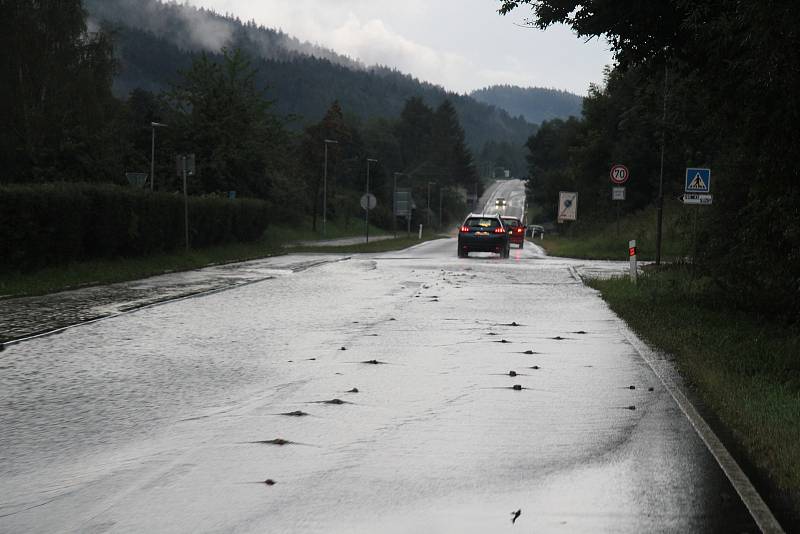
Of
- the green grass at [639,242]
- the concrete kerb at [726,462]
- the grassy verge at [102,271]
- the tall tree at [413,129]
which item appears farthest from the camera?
the tall tree at [413,129]

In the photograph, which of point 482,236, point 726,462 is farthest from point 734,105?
point 482,236

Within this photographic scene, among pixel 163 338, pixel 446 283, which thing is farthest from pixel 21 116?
pixel 163 338

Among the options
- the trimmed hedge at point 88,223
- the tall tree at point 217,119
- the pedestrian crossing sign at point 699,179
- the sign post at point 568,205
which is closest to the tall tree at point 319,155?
the tall tree at point 217,119

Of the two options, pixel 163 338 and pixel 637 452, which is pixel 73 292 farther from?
pixel 637 452

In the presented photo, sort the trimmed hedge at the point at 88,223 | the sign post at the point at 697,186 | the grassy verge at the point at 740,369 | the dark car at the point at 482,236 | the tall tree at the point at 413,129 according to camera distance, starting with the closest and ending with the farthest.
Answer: the grassy verge at the point at 740,369
the trimmed hedge at the point at 88,223
the sign post at the point at 697,186
the dark car at the point at 482,236
the tall tree at the point at 413,129

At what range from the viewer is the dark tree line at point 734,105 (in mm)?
9961

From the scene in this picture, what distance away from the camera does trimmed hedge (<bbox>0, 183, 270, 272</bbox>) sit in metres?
21.6

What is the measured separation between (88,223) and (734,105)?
1745 centimetres

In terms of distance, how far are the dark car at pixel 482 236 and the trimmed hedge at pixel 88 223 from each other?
31.2ft

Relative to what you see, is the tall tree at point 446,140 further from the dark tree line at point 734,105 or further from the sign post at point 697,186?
the dark tree line at point 734,105

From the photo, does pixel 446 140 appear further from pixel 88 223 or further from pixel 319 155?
pixel 88 223

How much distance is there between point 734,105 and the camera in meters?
12.8

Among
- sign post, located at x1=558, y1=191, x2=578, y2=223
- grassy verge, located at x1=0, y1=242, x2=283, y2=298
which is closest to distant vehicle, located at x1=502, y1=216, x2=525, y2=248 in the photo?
sign post, located at x1=558, y1=191, x2=578, y2=223

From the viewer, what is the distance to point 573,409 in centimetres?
789
